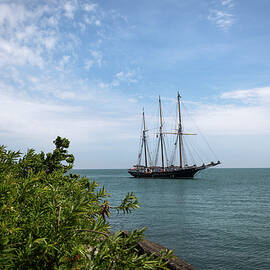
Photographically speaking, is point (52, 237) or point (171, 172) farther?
point (171, 172)

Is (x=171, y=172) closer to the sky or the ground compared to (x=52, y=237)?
closer to the ground

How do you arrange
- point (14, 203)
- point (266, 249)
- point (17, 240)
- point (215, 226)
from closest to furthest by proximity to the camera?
point (17, 240) → point (14, 203) → point (266, 249) → point (215, 226)

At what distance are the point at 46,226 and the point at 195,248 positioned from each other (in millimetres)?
17726

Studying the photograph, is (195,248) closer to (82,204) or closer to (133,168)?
(82,204)

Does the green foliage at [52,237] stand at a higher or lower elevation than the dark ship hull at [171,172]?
higher

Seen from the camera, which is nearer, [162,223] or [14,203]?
[14,203]

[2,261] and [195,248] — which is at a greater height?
[2,261]

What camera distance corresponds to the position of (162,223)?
25.5 m

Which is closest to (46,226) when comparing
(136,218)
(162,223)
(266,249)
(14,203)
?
(14,203)

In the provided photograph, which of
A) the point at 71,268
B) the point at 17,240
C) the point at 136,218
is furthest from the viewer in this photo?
the point at 136,218

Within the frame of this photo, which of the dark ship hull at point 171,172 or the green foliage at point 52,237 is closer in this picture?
the green foliage at point 52,237

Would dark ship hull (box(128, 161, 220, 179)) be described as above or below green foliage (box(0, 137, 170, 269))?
below

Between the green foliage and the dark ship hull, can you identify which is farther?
the dark ship hull

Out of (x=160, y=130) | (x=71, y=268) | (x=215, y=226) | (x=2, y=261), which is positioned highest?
(x=160, y=130)
